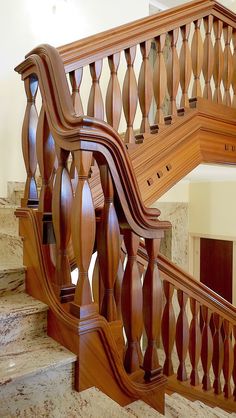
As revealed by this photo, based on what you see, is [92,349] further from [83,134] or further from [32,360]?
[83,134]

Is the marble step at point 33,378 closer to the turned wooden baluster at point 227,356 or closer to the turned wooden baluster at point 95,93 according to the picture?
the turned wooden baluster at point 95,93

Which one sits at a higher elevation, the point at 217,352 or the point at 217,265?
the point at 217,265

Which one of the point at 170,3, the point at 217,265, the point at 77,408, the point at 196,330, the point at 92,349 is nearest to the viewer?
the point at 77,408

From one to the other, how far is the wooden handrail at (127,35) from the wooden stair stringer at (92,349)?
87 cm

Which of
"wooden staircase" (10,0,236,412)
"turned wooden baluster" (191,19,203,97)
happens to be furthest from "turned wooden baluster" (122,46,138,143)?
"turned wooden baluster" (191,19,203,97)

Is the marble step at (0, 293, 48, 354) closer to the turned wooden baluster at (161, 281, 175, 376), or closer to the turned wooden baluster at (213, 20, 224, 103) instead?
the turned wooden baluster at (161, 281, 175, 376)

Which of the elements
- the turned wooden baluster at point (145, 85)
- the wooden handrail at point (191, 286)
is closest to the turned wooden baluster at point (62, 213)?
the wooden handrail at point (191, 286)

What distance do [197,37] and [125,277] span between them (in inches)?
73.5

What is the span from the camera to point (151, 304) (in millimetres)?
1308

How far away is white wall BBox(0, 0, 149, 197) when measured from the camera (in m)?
2.94

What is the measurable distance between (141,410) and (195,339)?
1.13m

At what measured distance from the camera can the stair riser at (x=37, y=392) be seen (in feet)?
3.32

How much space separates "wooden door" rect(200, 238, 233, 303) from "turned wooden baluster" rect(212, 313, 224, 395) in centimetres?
240

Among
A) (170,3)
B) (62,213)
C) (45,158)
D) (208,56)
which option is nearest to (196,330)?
(62,213)
